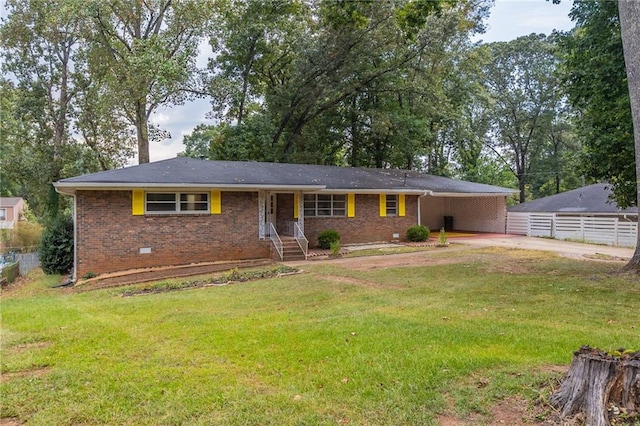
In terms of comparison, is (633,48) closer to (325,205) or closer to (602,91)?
(602,91)

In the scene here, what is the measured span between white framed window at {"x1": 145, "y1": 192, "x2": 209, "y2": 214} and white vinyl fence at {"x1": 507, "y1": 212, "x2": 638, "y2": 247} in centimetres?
1746

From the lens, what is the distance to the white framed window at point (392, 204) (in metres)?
Result: 18.2

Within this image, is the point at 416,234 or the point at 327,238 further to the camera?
the point at 416,234

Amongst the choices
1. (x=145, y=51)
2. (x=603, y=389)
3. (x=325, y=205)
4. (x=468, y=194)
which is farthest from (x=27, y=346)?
(x=468, y=194)

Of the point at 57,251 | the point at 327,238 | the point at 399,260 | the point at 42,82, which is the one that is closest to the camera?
the point at 399,260

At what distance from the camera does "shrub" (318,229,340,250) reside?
15.7 m

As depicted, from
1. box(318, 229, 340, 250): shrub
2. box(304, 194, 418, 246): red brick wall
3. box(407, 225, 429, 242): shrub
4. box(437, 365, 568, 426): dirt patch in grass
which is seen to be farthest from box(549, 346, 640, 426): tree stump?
box(407, 225, 429, 242): shrub

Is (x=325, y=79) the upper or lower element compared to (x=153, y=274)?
upper

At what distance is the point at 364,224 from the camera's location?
17.4 meters

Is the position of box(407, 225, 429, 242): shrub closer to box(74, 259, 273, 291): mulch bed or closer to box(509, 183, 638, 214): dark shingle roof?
box(74, 259, 273, 291): mulch bed

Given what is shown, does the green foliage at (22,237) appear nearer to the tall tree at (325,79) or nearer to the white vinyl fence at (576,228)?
the tall tree at (325,79)

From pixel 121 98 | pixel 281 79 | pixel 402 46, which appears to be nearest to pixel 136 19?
pixel 121 98

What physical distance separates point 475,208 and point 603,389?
23.5 meters

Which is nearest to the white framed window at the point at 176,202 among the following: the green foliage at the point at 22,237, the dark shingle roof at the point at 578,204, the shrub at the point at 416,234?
the shrub at the point at 416,234
